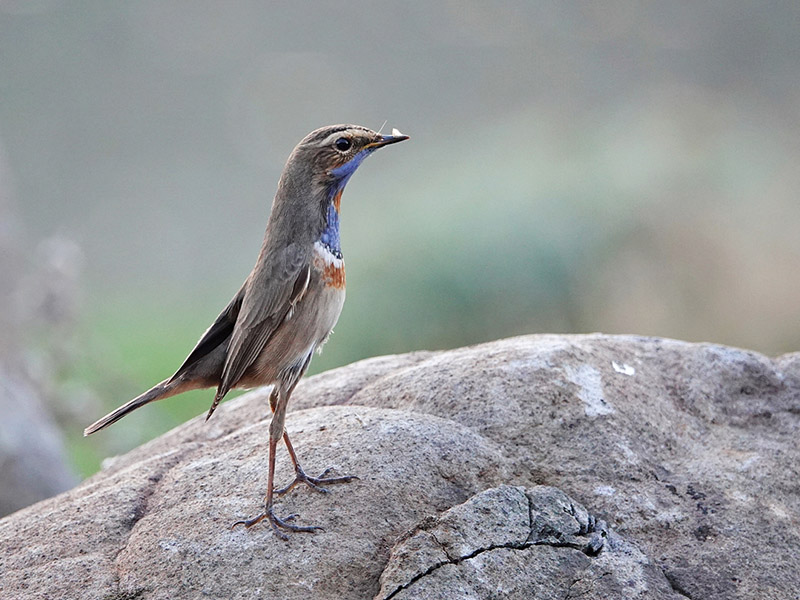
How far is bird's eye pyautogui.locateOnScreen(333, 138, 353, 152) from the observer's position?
400 cm

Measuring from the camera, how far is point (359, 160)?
160 inches

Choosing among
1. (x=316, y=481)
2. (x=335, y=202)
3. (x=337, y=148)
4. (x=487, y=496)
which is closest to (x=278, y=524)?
(x=316, y=481)

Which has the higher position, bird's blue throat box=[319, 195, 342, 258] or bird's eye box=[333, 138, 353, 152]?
bird's eye box=[333, 138, 353, 152]

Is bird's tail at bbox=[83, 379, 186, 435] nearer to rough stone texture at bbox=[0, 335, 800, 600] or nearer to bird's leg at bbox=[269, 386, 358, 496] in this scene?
rough stone texture at bbox=[0, 335, 800, 600]

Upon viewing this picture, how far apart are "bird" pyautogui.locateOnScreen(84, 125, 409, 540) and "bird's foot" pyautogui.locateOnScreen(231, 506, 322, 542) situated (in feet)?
0.54

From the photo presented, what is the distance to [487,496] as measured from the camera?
3602 mm

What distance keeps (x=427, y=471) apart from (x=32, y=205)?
12404mm

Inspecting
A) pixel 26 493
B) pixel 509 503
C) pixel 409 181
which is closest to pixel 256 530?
pixel 509 503

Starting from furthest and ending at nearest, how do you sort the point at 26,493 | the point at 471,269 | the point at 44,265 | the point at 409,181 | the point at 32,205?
the point at 32,205
the point at 409,181
the point at 471,269
the point at 44,265
the point at 26,493

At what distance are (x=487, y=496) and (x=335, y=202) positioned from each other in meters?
1.48

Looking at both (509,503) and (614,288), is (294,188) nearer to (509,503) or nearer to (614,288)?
(509,503)

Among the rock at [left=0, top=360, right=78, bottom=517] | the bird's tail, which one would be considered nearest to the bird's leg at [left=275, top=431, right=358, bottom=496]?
the bird's tail

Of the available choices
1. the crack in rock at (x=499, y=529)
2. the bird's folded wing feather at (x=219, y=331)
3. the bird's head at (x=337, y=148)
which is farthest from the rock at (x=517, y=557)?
the bird's head at (x=337, y=148)

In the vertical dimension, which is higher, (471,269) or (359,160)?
(359,160)
